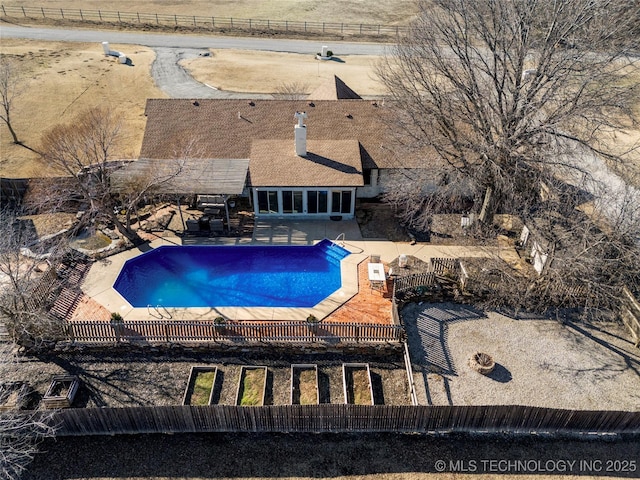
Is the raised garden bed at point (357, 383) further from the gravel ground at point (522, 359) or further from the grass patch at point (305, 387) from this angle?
the gravel ground at point (522, 359)

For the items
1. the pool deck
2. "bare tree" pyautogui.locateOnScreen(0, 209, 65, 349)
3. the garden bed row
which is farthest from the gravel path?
the garden bed row

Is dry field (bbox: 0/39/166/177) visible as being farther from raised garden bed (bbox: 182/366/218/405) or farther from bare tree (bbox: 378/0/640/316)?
bare tree (bbox: 378/0/640/316)

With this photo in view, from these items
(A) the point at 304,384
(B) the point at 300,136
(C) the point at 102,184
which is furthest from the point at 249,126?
(A) the point at 304,384

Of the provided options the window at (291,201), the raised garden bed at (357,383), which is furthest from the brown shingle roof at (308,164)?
the raised garden bed at (357,383)

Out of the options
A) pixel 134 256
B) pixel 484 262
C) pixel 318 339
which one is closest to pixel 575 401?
Answer: pixel 484 262

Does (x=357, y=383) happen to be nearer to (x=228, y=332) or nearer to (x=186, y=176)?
(x=228, y=332)
